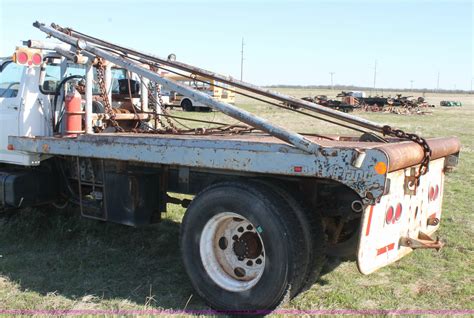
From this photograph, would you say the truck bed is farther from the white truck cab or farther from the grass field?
the grass field

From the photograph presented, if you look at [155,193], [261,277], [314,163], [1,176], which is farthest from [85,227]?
[314,163]

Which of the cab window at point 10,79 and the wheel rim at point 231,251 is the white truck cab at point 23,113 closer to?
the cab window at point 10,79

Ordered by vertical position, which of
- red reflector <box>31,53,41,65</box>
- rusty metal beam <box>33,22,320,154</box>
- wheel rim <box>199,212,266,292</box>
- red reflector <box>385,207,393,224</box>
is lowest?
wheel rim <box>199,212,266,292</box>

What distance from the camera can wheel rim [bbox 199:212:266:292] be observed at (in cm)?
412

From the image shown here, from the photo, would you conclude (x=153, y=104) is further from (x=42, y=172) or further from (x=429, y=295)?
(x=429, y=295)

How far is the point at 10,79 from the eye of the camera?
599 cm

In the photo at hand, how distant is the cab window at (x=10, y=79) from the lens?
5824mm

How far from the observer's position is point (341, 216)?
4.21m

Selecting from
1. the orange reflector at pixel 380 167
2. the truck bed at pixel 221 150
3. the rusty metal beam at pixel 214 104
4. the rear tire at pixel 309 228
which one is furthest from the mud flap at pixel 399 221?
the rusty metal beam at pixel 214 104

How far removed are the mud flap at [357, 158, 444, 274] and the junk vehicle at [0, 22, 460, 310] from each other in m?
0.01

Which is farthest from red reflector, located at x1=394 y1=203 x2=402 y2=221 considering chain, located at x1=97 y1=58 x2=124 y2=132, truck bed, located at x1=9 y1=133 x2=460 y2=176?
chain, located at x1=97 y1=58 x2=124 y2=132

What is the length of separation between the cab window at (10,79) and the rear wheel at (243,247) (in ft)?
9.24

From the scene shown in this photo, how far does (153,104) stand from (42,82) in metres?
1.51

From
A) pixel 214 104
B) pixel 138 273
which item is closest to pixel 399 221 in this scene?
pixel 214 104
